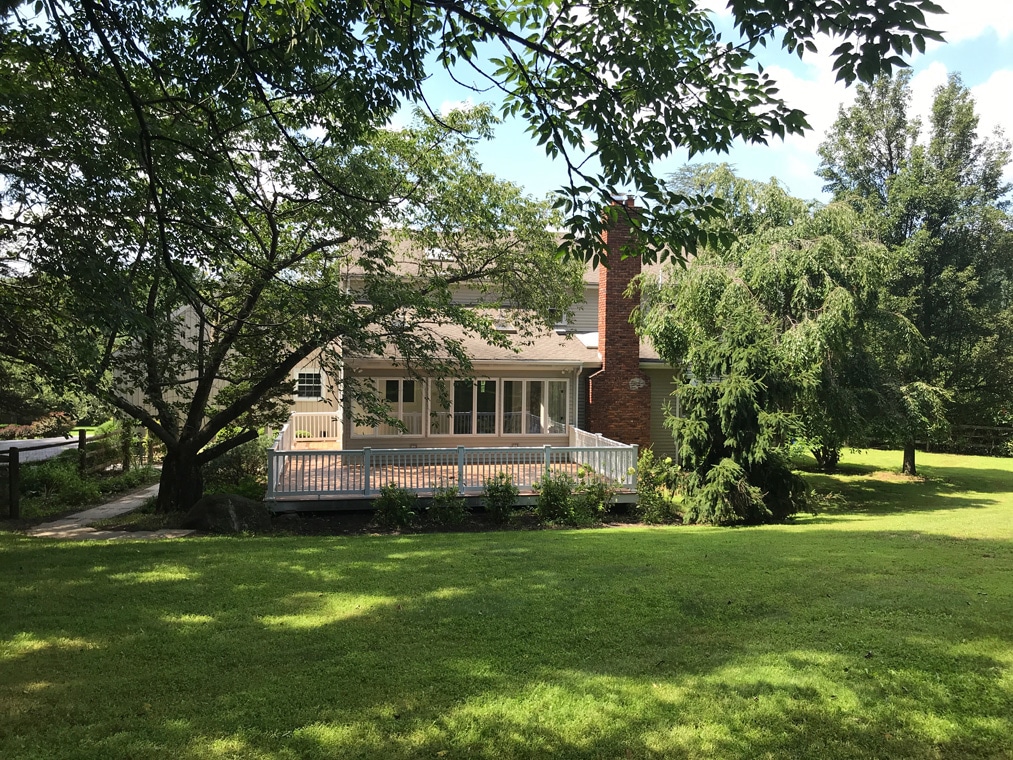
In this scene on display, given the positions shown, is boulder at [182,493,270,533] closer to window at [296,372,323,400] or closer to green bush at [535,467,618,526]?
green bush at [535,467,618,526]

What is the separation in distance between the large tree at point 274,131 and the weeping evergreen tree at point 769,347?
19.6ft

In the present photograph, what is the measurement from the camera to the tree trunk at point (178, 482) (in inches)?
473

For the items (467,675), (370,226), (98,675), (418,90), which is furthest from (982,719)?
(370,226)

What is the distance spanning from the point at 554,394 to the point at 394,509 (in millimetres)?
8343

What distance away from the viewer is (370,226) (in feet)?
34.0

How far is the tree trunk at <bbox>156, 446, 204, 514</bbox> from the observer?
12008 mm

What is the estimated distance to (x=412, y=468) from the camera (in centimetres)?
1341

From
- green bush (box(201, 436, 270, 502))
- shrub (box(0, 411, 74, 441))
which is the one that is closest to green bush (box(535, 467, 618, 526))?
green bush (box(201, 436, 270, 502))

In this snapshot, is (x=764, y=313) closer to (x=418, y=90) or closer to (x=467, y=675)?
(x=418, y=90)

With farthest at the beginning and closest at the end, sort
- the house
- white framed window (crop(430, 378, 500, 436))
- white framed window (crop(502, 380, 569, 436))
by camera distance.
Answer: white framed window (crop(502, 380, 569, 436)) → white framed window (crop(430, 378, 500, 436)) → the house

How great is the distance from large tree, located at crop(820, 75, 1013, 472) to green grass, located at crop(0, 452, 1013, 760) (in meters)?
17.7

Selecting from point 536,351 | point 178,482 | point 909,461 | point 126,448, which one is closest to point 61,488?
point 126,448

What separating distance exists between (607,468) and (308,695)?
10754 mm

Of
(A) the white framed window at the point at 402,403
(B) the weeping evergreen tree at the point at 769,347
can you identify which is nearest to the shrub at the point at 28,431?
(A) the white framed window at the point at 402,403
